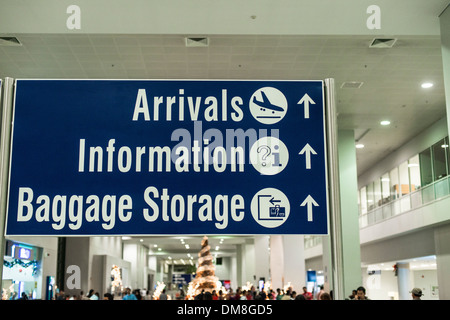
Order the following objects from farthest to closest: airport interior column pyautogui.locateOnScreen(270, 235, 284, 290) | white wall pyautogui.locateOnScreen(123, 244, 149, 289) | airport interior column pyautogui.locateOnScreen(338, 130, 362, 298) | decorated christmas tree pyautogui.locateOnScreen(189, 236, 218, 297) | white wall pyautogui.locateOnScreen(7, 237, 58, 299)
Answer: white wall pyautogui.locateOnScreen(123, 244, 149, 289), airport interior column pyautogui.locateOnScreen(270, 235, 284, 290), white wall pyautogui.locateOnScreen(7, 237, 58, 299), decorated christmas tree pyautogui.locateOnScreen(189, 236, 218, 297), airport interior column pyautogui.locateOnScreen(338, 130, 362, 298)

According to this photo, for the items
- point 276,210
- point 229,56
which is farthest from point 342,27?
point 276,210

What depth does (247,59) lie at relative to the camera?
39.5ft

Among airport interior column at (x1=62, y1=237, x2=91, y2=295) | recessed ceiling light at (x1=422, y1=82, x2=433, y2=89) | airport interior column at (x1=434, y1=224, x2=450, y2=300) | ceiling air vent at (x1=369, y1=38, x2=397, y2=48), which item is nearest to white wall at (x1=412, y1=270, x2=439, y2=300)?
airport interior column at (x1=434, y1=224, x2=450, y2=300)

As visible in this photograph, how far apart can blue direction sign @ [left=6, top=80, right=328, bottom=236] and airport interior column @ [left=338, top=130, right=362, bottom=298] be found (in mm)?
15211

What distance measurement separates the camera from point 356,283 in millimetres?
16141

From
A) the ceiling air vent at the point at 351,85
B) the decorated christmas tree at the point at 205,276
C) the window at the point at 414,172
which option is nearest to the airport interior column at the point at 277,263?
the window at the point at 414,172

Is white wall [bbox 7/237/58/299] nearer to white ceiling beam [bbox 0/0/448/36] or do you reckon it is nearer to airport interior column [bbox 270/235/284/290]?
white ceiling beam [bbox 0/0/448/36]

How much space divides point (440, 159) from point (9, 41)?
550 inches

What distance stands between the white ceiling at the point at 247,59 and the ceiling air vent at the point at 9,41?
196 mm

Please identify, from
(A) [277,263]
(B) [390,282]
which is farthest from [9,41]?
(B) [390,282]

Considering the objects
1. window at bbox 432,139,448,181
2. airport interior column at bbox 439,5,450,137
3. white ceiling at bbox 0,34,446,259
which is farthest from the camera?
window at bbox 432,139,448,181

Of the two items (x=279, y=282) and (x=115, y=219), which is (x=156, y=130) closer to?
(x=115, y=219)

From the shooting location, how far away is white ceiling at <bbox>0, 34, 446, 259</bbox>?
35.6 ft
